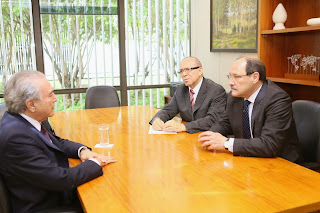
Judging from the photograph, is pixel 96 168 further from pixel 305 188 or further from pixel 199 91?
pixel 199 91

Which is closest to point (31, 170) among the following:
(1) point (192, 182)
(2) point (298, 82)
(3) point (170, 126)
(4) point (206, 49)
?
(1) point (192, 182)

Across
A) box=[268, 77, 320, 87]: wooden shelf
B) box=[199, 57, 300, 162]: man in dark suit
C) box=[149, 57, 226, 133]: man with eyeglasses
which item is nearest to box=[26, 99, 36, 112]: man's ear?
box=[199, 57, 300, 162]: man in dark suit

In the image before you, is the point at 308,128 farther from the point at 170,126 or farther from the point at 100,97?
the point at 100,97

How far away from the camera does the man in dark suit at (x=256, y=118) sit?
75.2 inches

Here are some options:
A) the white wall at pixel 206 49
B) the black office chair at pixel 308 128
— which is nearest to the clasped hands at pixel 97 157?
the black office chair at pixel 308 128

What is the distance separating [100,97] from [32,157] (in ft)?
8.69

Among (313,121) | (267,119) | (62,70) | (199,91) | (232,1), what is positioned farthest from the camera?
(62,70)

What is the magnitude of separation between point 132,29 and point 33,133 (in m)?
4.00

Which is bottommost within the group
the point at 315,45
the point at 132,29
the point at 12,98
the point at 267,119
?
the point at 267,119

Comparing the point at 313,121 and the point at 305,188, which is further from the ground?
the point at 313,121

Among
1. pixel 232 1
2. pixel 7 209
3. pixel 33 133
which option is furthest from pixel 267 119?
pixel 232 1

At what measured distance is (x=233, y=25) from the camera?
444 cm

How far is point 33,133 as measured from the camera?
1.54 meters

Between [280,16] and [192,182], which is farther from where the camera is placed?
[280,16]
